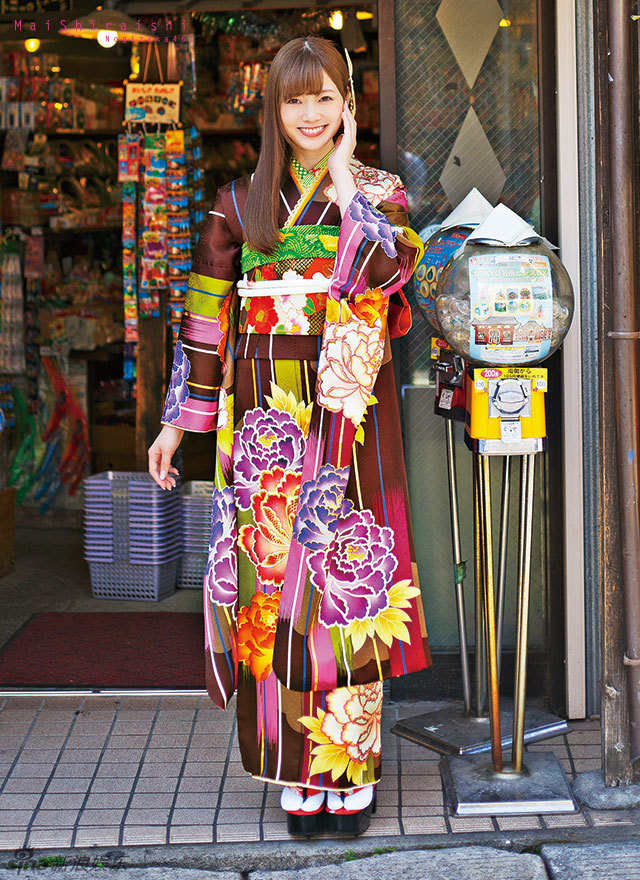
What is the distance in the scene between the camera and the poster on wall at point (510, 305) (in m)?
2.93

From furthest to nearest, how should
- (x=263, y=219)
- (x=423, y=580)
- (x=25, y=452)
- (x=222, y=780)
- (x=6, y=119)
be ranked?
(x=25, y=452)
(x=6, y=119)
(x=423, y=580)
(x=222, y=780)
(x=263, y=219)

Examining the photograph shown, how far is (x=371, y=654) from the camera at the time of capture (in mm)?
2941

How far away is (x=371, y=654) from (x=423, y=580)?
3.22 ft

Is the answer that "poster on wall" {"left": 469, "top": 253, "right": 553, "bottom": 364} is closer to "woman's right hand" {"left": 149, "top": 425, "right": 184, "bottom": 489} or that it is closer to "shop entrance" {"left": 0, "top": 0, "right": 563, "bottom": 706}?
"shop entrance" {"left": 0, "top": 0, "right": 563, "bottom": 706}

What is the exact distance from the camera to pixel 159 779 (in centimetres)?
336

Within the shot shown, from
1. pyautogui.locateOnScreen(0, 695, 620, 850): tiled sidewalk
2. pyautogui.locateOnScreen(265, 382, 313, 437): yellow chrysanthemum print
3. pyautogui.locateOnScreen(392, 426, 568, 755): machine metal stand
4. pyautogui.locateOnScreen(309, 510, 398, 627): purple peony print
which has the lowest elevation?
pyautogui.locateOnScreen(0, 695, 620, 850): tiled sidewalk

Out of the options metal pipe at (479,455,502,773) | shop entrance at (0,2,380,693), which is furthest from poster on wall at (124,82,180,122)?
metal pipe at (479,455,502,773)

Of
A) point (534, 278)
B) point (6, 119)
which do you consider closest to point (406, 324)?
point (534, 278)

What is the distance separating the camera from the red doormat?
420 centimetres

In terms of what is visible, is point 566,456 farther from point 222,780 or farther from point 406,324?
point 222,780

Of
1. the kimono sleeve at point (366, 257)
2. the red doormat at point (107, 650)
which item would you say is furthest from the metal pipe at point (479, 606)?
the red doormat at point (107, 650)

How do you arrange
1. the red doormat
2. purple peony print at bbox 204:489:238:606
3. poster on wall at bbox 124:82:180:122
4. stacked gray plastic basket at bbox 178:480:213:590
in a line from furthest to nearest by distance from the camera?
poster on wall at bbox 124:82:180:122 → stacked gray plastic basket at bbox 178:480:213:590 → the red doormat → purple peony print at bbox 204:489:238:606

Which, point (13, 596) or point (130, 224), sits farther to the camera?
point (130, 224)

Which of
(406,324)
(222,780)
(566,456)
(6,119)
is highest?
(6,119)
